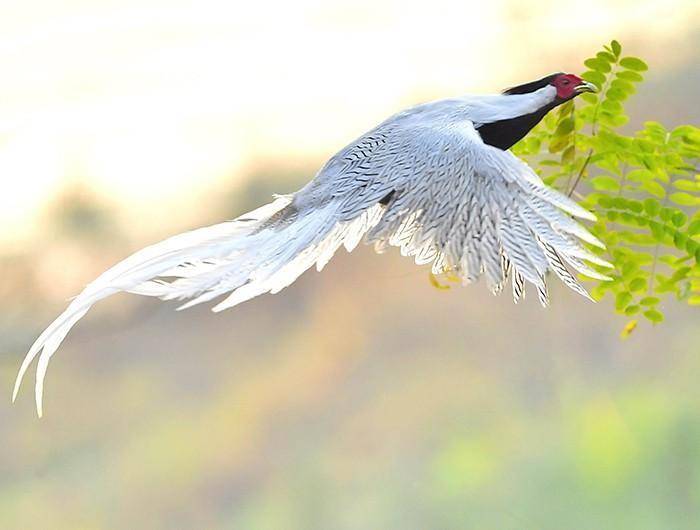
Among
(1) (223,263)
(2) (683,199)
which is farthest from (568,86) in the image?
(1) (223,263)

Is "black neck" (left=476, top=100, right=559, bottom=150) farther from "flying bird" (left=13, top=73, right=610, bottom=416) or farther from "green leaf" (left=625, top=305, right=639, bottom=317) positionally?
"green leaf" (left=625, top=305, right=639, bottom=317)

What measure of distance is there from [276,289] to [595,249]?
0.23 meters

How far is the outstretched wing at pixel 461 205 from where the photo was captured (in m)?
0.52

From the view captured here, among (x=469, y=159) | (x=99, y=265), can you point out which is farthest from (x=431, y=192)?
(x=99, y=265)

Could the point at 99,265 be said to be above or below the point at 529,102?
below

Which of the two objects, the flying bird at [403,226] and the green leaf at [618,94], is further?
the green leaf at [618,94]

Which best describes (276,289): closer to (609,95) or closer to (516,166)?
(516,166)

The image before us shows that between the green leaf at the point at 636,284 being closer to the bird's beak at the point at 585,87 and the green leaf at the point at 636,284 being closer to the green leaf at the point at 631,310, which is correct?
the green leaf at the point at 631,310

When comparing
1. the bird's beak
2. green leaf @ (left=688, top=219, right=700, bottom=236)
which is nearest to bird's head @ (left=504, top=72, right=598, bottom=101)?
the bird's beak

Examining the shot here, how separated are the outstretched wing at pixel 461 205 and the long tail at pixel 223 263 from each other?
0.02 meters

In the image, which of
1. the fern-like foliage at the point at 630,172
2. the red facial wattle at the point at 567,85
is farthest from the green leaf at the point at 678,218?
the red facial wattle at the point at 567,85

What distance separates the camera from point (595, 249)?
0.67 meters

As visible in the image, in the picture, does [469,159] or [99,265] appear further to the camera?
[99,265]

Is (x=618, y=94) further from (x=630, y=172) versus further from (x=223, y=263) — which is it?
(x=223, y=263)
